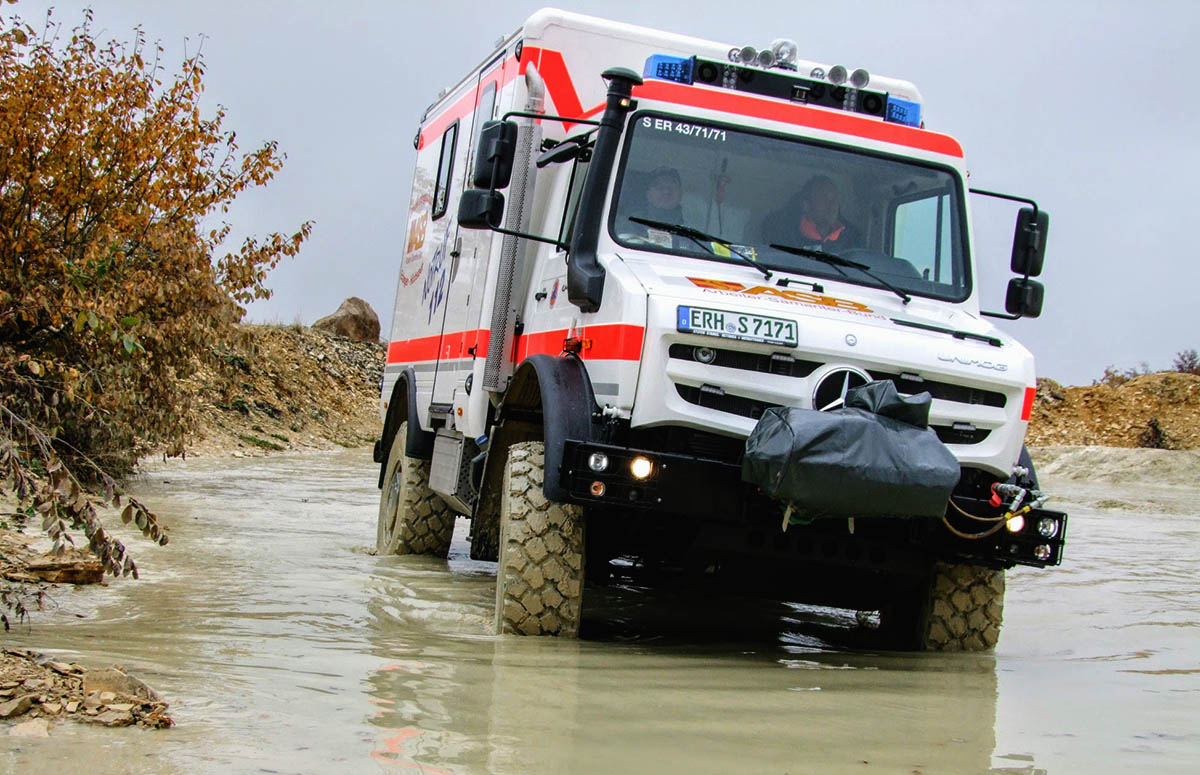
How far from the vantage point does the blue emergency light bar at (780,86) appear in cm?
693

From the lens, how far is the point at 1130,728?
16.0ft

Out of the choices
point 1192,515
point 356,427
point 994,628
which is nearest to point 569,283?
point 994,628

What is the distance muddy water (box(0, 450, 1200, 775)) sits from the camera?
3953 millimetres

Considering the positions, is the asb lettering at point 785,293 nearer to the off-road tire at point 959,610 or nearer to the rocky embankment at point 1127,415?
the off-road tire at point 959,610

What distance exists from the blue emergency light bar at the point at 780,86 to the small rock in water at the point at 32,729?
434 cm

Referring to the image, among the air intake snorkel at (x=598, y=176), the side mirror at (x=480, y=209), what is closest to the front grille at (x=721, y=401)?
the air intake snorkel at (x=598, y=176)

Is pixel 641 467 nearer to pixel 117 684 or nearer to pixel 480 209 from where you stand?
pixel 480 209

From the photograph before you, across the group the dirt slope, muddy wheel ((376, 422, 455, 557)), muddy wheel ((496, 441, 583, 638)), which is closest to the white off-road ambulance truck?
muddy wheel ((496, 441, 583, 638))

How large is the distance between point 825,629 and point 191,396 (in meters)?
8.38

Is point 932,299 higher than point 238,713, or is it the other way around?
point 932,299

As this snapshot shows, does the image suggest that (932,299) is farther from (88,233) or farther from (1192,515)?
(1192,515)

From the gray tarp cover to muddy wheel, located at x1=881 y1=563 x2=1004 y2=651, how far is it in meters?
1.32

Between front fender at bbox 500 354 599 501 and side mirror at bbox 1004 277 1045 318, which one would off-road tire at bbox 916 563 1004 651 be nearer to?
side mirror at bbox 1004 277 1045 318

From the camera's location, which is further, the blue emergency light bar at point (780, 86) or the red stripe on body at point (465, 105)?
the red stripe on body at point (465, 105)
